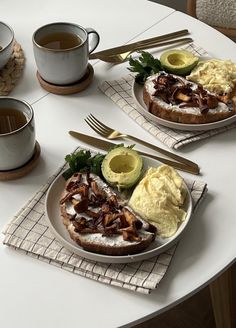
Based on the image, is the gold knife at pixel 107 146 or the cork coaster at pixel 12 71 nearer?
the gold knife at pixel 107 146

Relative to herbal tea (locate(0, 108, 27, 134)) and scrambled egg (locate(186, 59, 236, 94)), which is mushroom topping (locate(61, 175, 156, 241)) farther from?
scrambled egg (locate(186, 59, 236, 94))

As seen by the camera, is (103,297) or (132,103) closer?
(103,297)

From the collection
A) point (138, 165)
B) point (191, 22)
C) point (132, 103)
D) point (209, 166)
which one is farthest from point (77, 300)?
point (191, 22)

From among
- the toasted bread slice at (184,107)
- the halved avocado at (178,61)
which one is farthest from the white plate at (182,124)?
the halved avocado at (178,61)

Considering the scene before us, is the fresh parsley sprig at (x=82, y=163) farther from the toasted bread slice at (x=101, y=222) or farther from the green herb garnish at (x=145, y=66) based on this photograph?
the green herb garnish at (x=145, y=66)

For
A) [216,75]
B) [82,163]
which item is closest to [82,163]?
[82,163]

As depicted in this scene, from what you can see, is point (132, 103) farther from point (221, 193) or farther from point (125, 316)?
point (125, 316)

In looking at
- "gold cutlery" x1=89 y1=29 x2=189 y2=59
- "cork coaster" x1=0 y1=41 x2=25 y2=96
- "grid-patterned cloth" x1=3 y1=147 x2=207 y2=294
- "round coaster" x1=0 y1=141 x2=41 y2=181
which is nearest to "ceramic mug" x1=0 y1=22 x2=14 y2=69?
"cork coaster" x1=0 y1=41 x2=25 y2=96
